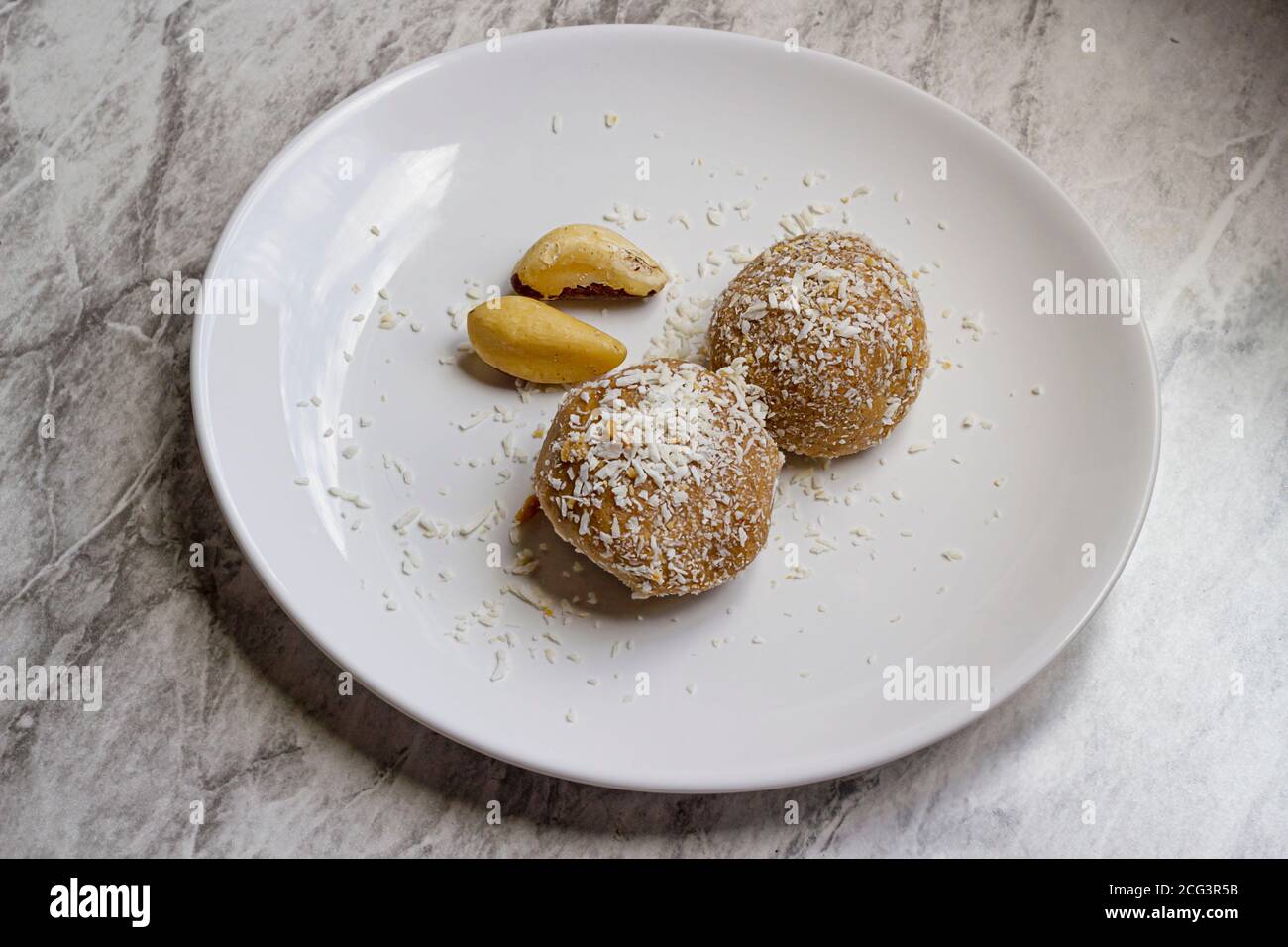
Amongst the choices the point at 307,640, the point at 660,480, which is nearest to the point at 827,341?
the point at 660,480

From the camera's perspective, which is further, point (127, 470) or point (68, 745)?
point (127, 470)

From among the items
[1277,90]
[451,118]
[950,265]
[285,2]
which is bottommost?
[950,265]

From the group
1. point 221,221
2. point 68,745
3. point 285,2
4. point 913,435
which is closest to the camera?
point 68,745

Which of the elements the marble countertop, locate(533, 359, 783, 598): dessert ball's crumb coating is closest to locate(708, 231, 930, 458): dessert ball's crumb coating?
locate(533, 359, 783, 598): dessert ball's crumb coating

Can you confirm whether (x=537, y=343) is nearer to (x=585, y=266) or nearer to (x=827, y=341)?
(x=585, y=266)

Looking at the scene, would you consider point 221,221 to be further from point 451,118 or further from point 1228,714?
point 1228,714

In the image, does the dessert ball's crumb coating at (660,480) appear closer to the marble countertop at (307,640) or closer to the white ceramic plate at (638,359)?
the white ceramic plate at (638,359)

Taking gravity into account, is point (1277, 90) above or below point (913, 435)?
above

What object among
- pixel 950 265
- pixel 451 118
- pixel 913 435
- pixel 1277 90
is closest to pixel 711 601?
pixel 913 435
